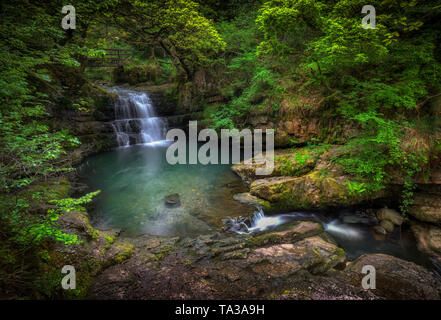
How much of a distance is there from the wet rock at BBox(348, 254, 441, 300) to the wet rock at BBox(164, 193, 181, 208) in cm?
479

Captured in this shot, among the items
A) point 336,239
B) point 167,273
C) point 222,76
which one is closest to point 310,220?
point 336,239

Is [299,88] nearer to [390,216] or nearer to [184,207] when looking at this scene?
[390,216]

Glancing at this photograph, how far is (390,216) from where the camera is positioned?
15.8 ft

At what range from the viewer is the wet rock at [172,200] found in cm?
625

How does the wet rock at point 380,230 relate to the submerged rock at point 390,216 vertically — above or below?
below

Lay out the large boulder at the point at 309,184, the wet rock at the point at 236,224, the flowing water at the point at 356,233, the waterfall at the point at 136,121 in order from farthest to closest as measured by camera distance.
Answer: the waterfall at the point at 136,121
the large boulder at the point at 309,184
the wet rock at the point at 236,224
the flowing water at the point at 356,233

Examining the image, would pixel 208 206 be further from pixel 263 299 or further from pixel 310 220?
pixel 263 299

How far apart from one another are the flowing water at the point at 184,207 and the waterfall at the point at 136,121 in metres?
1.72

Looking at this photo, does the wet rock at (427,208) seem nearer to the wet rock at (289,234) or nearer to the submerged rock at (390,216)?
the submerged rock at (390,216)

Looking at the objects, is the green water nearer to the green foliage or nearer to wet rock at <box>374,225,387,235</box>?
wet rock at <box>374,225,387,235</box>

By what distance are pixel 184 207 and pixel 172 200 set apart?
1.87 feet

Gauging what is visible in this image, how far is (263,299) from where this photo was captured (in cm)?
261

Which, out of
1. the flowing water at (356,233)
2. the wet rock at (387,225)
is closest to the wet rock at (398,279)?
the flowing water at (356,233)

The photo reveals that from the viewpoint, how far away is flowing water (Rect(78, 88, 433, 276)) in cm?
456
